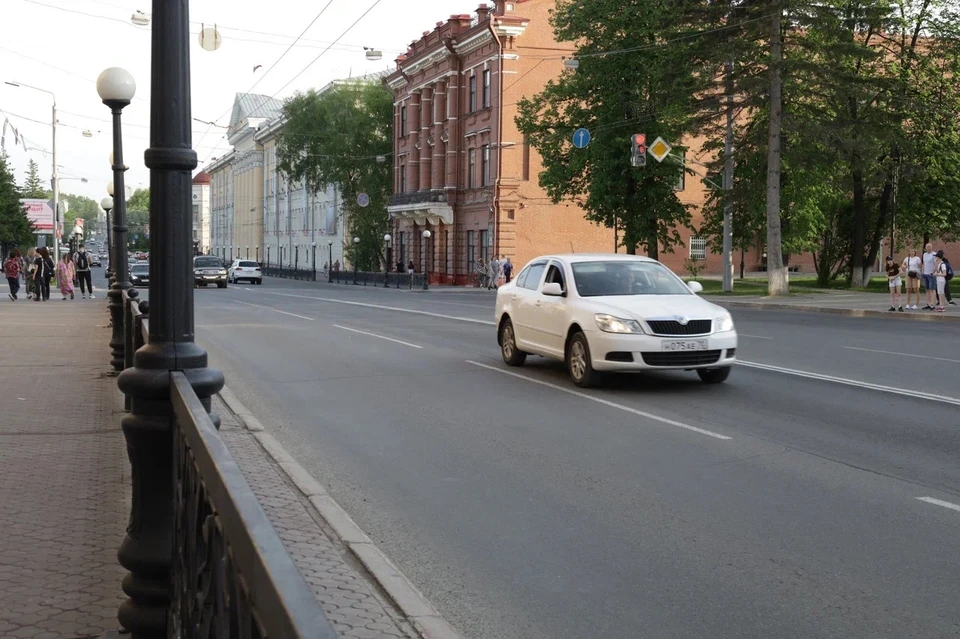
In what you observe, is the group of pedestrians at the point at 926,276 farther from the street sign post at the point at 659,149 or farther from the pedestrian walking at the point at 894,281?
the street sign post at the point at 659,149

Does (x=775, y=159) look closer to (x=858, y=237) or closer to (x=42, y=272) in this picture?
(x=858, y=237)

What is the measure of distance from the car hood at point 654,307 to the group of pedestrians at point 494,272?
127 ft

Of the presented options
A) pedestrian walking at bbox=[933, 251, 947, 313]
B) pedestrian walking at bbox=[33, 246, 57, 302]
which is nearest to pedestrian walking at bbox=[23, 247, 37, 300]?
pedestrian walking at bbox=[33, 246, 57, 302]

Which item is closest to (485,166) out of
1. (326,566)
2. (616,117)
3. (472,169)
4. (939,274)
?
(472,169)

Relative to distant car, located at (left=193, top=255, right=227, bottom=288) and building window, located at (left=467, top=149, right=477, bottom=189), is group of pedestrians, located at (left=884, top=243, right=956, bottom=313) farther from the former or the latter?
distant car, located at (left=193, top=255, right=227, bottom=288)

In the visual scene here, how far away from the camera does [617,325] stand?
42.9 ft

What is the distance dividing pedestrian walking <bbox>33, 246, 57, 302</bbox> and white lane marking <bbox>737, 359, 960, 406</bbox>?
90.9 feet

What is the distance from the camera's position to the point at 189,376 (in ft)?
14.2

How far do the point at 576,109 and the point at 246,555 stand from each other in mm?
46817

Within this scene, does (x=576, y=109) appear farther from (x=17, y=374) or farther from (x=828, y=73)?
(x=17, y=374)

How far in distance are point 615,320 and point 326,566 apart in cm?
789

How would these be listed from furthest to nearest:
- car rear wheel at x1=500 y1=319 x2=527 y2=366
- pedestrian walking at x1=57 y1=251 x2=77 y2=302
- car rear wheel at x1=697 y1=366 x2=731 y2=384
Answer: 1. pedestrian walking at x1=57 y1=251 x2=77 y2=302
2. car rear wheel at x1=500 y1=319 x2=527 y2=366
3. car rear wheel at x1=697 y1=366 x2=731 y2=384

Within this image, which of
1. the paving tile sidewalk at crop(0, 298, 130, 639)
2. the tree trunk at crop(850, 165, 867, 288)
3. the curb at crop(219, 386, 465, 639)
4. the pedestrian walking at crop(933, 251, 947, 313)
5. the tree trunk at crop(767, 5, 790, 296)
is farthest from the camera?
the tree trunk at crop(850, 165, 867, 288)

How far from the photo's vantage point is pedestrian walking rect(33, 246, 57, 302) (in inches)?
1475
